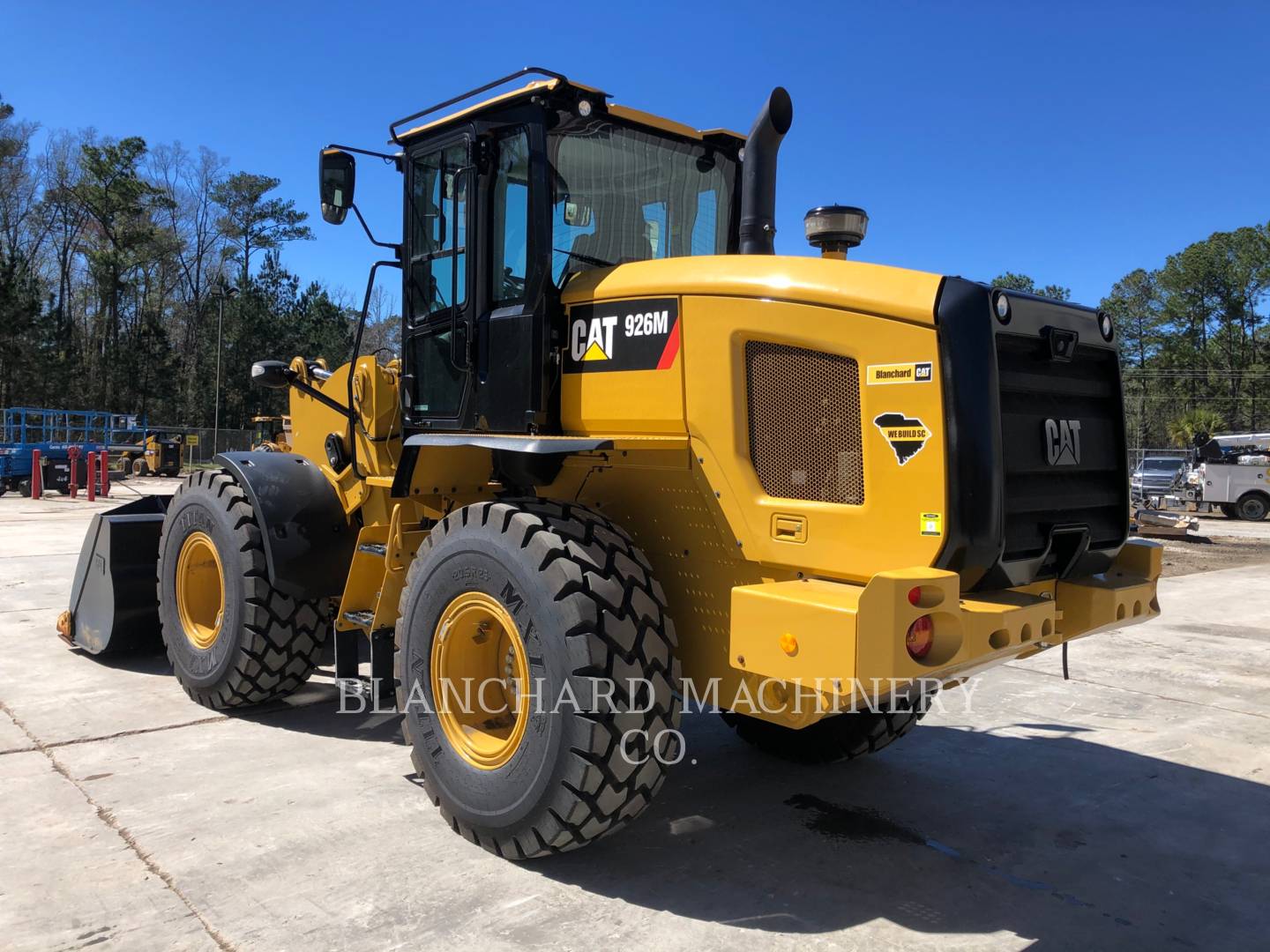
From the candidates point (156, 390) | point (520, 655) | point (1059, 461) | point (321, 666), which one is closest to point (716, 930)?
point (520, 655)

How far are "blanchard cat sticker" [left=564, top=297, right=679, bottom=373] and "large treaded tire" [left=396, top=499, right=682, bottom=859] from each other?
621mm

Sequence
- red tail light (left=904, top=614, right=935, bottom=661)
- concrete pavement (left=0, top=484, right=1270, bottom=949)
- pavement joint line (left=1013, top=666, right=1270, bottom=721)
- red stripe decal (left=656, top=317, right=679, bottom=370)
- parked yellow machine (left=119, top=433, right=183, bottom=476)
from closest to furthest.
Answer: red tail light (left=904, top=614, right=935, bottom=661)
concrete pavement (left=0, top=484, right=1270, bottom=949)
red stripe decal (left=656, top=317, right=679, bottom=370)
pavement joint line (left=1013, top=666, right=1270, bottom=721)
parked yellow machine (left=119, top=433, right=183, bottom=476)

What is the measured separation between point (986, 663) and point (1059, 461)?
81 cm

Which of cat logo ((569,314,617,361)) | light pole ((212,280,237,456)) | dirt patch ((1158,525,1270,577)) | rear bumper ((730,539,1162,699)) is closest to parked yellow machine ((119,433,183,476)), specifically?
light pole ((212,280,237,456))

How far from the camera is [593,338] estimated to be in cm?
391

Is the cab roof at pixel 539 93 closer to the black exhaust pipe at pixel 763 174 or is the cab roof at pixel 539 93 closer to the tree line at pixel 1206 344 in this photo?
the black exhaust pipe at pixel 763 174

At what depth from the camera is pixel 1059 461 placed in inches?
138

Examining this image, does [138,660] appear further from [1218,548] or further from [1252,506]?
A: [1252,506]

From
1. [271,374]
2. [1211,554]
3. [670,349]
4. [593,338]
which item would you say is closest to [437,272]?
[593,338]

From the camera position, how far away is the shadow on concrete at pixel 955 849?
3.29 metres

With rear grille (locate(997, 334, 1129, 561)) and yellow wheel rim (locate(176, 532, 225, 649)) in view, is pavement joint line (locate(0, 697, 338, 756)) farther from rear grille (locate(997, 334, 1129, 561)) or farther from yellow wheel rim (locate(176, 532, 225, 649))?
rear grille (locate(997, 334, 1129, 561))

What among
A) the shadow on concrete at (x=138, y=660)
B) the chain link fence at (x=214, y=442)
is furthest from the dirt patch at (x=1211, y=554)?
the chain link fence at (x=214, y=442)

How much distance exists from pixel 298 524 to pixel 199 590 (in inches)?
45.1

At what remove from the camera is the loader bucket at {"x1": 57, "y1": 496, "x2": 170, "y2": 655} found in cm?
636
